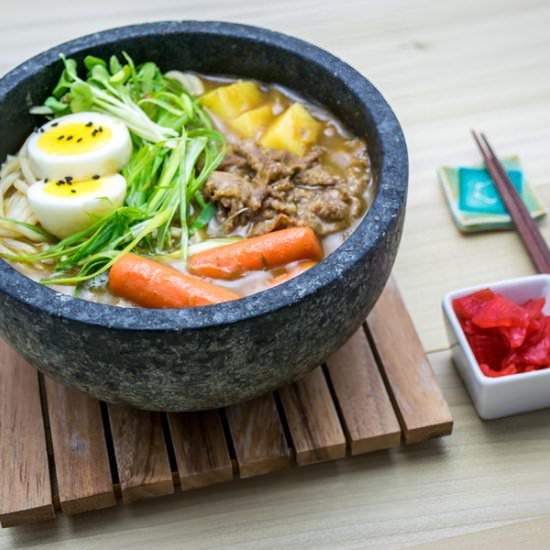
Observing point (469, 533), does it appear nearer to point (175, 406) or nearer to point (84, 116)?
point (175, 406)

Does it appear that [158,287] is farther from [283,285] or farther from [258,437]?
[258,437]

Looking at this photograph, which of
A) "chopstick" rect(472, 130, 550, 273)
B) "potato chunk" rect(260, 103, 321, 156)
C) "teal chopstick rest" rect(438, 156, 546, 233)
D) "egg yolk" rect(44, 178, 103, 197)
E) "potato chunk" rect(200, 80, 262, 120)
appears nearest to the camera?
"egg yolk" rect(44, 178, 103, 197)

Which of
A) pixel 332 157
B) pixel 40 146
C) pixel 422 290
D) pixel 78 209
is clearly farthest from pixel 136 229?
pixel 422 290

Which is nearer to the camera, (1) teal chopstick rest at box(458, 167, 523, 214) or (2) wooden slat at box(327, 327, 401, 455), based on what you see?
(2) wooden slat at box(327, 327, 401, 455)

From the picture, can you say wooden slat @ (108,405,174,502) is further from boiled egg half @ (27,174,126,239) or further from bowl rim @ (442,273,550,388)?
bowl rim @ (442,273,550,388)

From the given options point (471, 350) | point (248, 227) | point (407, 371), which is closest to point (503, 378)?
point (471, 350)

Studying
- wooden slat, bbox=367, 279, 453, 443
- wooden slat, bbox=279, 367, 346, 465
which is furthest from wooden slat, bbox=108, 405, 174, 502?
wooden slat, bbox=367, 279, 453, 443

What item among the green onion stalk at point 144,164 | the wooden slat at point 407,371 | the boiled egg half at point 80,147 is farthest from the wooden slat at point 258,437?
the boiled egg half at point 80,147
